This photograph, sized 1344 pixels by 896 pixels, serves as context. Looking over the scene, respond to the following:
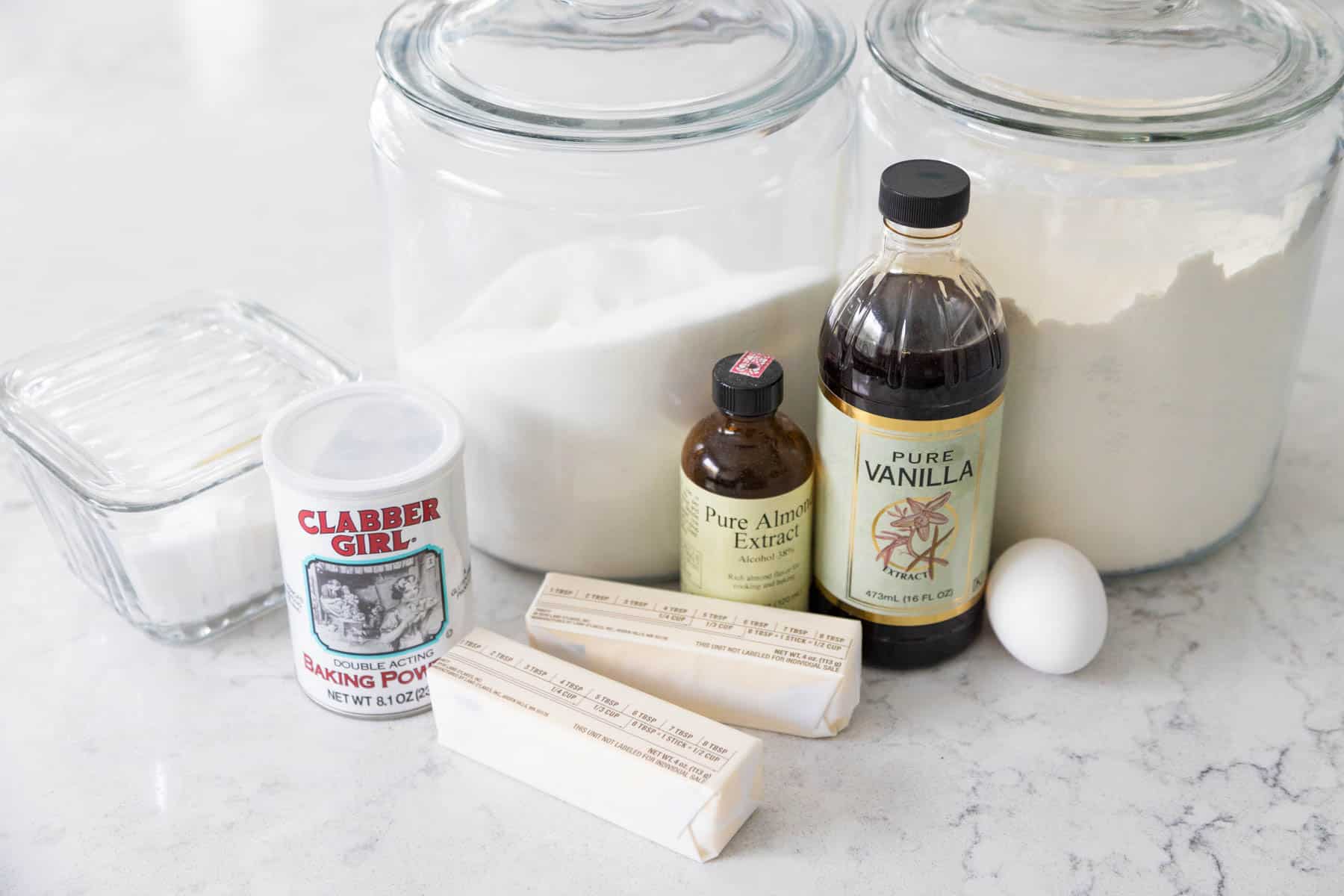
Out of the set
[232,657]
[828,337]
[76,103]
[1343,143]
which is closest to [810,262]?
[828,337]

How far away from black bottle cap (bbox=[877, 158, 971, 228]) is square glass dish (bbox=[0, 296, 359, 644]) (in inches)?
15.6

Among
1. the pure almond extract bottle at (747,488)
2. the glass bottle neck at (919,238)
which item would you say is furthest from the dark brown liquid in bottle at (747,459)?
the glass bottle neck at (919,238)

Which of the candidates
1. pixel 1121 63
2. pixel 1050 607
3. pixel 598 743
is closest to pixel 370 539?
pixel 598 743

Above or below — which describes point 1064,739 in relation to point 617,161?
below

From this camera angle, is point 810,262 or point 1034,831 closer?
point 1034,831

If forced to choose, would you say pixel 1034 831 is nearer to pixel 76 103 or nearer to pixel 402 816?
pixel 402 816

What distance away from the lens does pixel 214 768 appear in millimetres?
840

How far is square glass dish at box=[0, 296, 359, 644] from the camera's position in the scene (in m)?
0.88

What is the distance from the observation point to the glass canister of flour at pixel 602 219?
2.71 feet

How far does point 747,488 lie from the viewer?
842 mm

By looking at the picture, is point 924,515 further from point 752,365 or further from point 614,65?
point 614,65

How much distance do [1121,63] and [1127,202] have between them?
79 mm

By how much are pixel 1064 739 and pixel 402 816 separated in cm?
39

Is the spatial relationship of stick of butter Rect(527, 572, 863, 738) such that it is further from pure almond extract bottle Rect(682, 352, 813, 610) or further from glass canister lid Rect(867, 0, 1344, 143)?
glass canister lid Rect(867, 0, 1344, 143)
